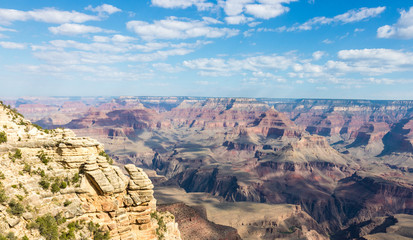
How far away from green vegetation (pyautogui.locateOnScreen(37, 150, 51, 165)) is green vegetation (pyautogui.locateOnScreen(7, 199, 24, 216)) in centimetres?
395

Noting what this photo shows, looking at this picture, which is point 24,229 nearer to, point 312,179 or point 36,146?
point 36,146

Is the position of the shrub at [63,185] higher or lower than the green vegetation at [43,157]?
lower

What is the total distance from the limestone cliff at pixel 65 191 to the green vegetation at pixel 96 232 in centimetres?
7

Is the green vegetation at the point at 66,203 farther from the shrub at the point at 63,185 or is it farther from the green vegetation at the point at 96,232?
the green vegetation at the point at 96,232

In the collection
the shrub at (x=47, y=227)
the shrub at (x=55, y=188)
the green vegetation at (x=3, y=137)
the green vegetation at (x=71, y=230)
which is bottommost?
the green vegetation at (x=71, y=230)

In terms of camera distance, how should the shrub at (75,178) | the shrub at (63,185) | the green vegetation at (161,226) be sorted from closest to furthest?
the shrub at (63,185)
the shrub at (75,178)
the green vegetation at (161,226)

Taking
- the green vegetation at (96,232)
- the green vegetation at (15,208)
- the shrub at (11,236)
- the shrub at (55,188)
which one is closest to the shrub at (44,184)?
the shrub at (55,188)

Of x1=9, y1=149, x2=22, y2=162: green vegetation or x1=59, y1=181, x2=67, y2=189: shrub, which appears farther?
x1=59, y1=181, x2=67, y2=189: shrub

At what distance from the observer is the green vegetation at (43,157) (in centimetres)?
2140

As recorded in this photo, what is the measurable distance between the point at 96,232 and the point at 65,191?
397 centimetres

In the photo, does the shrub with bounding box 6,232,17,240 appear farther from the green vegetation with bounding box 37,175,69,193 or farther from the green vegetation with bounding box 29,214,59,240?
the green vegetation with bounding box 37,175,69,193

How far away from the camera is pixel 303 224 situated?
122 meters

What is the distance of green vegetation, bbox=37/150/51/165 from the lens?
21403mm

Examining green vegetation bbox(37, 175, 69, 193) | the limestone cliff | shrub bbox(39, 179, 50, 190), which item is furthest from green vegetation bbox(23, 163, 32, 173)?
Result: shrub bbox(39, 179, 50, 190)
